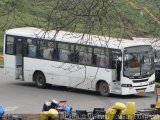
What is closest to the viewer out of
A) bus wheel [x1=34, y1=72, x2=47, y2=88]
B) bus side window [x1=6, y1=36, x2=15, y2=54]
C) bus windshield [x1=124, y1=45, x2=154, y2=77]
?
bus windshield [x1=124, y1=45, x2=154, y2=77]

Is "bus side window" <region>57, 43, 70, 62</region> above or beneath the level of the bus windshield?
above

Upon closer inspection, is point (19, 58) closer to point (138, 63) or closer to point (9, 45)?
point (9, 45)

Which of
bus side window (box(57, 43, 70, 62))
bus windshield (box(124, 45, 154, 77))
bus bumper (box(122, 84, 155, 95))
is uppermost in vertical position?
bus side window (box(57, 43, 70, 62))

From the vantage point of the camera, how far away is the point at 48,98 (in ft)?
87.4

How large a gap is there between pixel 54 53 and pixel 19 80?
7.98 feet

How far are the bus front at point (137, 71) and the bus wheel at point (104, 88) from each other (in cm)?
58

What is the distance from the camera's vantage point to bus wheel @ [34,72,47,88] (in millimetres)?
28766

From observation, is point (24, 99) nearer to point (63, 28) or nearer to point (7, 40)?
point (7, 40)

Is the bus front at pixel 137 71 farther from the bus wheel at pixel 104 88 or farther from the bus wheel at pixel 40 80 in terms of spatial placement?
the bus wheel at pixel 40 80

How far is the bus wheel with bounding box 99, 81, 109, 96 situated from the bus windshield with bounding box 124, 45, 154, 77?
2.74 ft

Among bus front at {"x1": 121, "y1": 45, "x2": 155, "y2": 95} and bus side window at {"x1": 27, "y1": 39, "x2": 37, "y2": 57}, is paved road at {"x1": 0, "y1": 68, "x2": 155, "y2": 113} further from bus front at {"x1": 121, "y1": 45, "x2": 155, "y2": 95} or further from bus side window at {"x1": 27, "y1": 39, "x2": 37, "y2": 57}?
bus side window at {"x1": 27, "y1": 39, "x2": 37, "y2": 57}

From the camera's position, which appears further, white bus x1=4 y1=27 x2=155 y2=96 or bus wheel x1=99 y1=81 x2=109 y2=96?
bus wheel x1=99 y1=81 x2=109 y2=96

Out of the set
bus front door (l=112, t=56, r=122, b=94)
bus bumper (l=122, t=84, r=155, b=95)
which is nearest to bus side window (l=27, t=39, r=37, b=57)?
bus front door (l=112, t=56, r=122, b=94)

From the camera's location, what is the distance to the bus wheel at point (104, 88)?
26.9m
